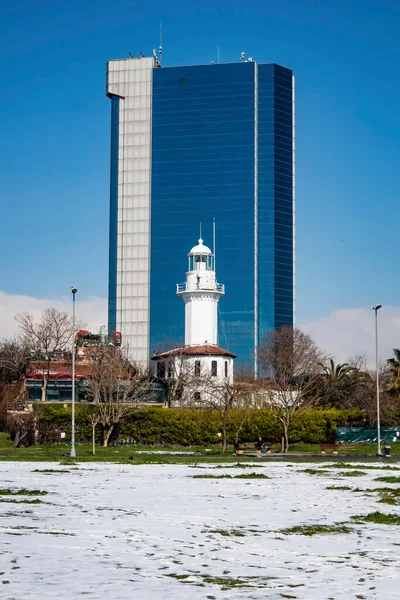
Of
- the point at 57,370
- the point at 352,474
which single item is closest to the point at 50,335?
the point at 57,370

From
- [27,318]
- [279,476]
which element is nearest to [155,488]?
[279,476]

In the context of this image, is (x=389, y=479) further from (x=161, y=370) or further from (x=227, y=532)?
(x=161, y=370)

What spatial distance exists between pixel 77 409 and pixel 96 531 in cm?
6080

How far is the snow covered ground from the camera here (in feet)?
47.0

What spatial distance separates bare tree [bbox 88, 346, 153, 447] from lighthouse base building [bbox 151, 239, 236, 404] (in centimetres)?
429

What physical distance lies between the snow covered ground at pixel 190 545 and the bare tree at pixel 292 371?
4355cm

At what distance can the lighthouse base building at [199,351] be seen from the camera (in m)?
97.8

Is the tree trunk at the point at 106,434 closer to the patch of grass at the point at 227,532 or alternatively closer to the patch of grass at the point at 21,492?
the patch of grass at the point at 21,492

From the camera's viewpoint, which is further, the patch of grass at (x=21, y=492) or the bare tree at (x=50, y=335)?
the bare tree at (x=50, y=335)

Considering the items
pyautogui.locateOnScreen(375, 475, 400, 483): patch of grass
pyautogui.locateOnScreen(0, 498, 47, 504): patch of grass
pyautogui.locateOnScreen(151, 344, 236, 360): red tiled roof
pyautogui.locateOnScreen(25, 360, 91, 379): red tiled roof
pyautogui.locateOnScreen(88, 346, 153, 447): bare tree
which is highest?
pyautogui.locateOnScreen(151, 344, 236, 360): red tiled roof

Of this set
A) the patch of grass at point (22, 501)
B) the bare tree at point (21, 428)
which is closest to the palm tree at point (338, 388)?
the bare tree at point (21, 428)

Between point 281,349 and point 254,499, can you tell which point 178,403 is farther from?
point 254,499

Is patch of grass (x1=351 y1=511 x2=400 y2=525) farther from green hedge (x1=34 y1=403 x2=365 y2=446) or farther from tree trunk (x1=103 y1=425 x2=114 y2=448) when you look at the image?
green hedge (x1=34 y1=403 x2=365 y2=446)

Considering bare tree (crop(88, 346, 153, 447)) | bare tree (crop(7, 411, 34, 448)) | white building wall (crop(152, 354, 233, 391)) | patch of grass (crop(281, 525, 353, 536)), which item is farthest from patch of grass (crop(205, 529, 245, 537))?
white building wall (crop(152, 354, 233, 391))
